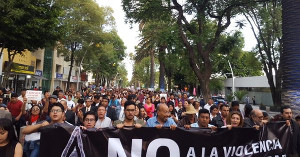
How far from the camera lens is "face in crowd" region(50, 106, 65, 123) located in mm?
4012

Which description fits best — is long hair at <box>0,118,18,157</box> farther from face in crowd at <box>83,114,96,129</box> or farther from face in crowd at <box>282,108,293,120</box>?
face in crowd at <box>282,108,293,120</box>

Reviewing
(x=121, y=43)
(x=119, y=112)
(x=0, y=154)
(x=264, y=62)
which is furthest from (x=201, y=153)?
(x=121, y=43)

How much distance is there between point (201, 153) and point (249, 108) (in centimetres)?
307

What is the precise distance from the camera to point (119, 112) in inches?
347

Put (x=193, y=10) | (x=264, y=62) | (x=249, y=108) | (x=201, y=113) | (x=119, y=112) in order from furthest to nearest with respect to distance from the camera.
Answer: (x=264, y=62) → (x=193, y=10) → (x=119, y=112) → (x=249, y=108) → (x=201, y=113)

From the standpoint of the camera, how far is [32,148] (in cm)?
432

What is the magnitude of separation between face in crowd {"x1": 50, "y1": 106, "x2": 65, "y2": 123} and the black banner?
0.33m

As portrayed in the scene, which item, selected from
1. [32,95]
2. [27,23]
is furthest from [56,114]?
[27,23]

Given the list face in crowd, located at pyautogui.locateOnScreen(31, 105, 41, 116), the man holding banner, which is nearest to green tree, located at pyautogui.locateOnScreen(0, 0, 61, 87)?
face in crowd, located at pyautogui.locateOnScreen(31, 105, 41, 116)

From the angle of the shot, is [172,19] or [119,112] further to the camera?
[172,19]

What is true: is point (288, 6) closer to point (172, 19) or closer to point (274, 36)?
point (172, 19)

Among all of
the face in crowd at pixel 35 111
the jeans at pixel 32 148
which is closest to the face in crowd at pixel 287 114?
the jeans at pixel 32 148

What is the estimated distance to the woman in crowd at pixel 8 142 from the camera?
3120 millimetres

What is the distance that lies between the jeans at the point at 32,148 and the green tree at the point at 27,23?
10696mm
